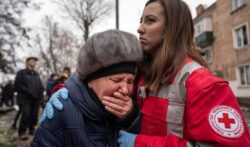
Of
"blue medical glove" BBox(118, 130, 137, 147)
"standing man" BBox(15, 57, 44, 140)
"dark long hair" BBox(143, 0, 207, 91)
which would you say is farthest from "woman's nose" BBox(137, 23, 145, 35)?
"standing man" BBox(15, 57, 44, 140)

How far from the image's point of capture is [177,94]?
1568 millimetres

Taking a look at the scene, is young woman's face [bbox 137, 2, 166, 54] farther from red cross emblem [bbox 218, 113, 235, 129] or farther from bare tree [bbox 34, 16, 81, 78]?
bare tree [bbox 34, 16, 81, 78]

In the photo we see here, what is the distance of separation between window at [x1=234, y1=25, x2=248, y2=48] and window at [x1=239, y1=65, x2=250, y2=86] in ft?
5.08

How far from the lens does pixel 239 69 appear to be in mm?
21750

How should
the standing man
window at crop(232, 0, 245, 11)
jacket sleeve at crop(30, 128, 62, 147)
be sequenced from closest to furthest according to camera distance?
1. jacket sleeve at crop(30, 128, 62, 147)
2. the standing man
3. window at crop(232, 0, 245, 11)

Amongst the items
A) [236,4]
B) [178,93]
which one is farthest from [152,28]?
[236,4]

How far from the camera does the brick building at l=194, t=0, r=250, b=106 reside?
2034cm

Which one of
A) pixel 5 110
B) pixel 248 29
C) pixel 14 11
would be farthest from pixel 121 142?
pixel 248 29

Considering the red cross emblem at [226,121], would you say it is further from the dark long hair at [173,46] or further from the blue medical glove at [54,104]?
the blue medical glove at [54,104]

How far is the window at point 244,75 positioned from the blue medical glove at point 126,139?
20.6m

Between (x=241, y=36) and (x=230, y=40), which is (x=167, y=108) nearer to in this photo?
(x=241, y=36)

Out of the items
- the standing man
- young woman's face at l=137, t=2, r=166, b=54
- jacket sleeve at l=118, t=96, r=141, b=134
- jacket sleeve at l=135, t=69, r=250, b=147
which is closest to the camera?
jacket sleeve at l=135, t=69, r=250, b=147

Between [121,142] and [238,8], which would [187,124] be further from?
[238,8]

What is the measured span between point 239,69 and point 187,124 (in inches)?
855
